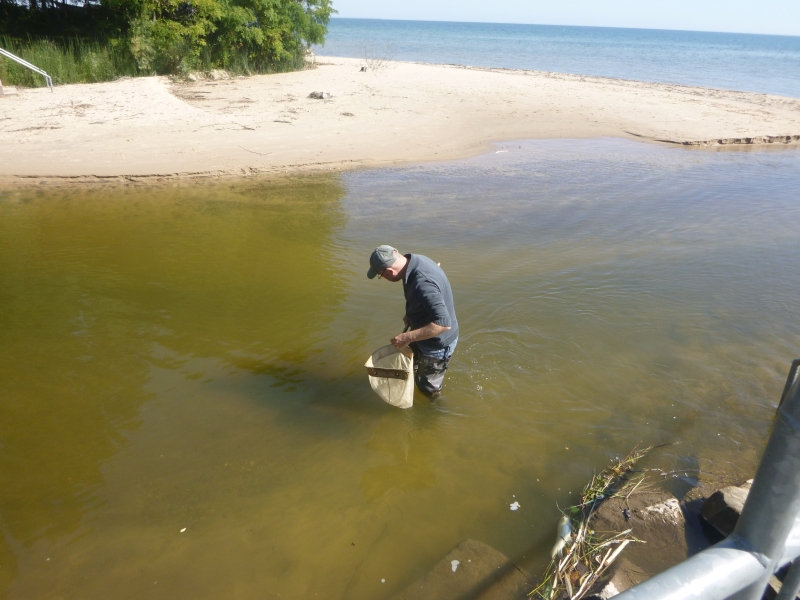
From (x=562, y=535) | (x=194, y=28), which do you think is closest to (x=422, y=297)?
(x=562, y=535)

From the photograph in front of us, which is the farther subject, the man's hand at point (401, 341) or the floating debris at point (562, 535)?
the man's hand at point (401, 341)

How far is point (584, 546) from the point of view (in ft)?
12.0

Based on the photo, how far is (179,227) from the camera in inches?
362

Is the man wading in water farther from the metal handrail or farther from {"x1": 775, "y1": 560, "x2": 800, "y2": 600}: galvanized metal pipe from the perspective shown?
the metal handrail

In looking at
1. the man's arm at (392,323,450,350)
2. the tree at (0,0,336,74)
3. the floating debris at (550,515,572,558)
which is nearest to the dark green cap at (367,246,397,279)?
the man's arm at (392,323,450,350)

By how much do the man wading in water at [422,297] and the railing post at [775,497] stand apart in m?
3.51

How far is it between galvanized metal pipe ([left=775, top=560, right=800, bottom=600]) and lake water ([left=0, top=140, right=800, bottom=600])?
2.91 metres

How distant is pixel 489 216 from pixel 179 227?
522 cm

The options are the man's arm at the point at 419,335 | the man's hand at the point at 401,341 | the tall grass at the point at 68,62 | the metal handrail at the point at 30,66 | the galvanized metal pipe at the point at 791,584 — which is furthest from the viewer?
the tall grass at the point at 68,62

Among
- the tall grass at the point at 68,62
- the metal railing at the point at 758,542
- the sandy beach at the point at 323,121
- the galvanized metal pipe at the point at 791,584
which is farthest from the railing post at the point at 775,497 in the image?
the tall grass at the point at 68,62

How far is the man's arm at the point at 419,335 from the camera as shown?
4.54 metres

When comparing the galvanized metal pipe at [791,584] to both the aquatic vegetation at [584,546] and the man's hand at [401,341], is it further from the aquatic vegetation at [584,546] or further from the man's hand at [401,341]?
the man's hand at [401,341]

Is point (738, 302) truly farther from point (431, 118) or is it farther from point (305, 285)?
point (431, 118)

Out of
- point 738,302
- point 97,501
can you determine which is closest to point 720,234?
point 738,302
